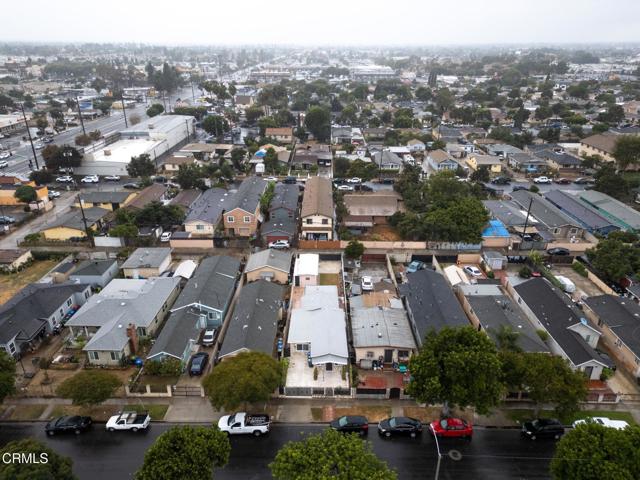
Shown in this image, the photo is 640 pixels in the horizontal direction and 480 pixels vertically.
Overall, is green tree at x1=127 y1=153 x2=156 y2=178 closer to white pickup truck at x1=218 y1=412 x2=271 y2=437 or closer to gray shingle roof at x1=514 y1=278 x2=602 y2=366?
white pickup truck at x1=218 y1=412 x2=271 y2=437

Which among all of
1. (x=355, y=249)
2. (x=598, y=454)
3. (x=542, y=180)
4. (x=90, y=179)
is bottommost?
(x=90, y=179)

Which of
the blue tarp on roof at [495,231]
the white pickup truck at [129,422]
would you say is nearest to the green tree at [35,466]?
the white pickup truck at [129,422]

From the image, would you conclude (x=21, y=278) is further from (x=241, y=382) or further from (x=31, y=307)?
(x=241, y=382)

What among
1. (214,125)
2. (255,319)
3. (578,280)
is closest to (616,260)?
(578,280)

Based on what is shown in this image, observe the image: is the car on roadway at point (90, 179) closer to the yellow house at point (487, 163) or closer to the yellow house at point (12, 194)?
the yellow house at point (12, 194)

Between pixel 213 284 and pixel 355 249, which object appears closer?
pixel 213 284

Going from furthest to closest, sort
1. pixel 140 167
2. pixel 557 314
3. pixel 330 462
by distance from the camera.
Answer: pixel 140 167 → pixel 557 314 → pixel 330 462

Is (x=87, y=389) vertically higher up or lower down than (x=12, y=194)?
higher up
